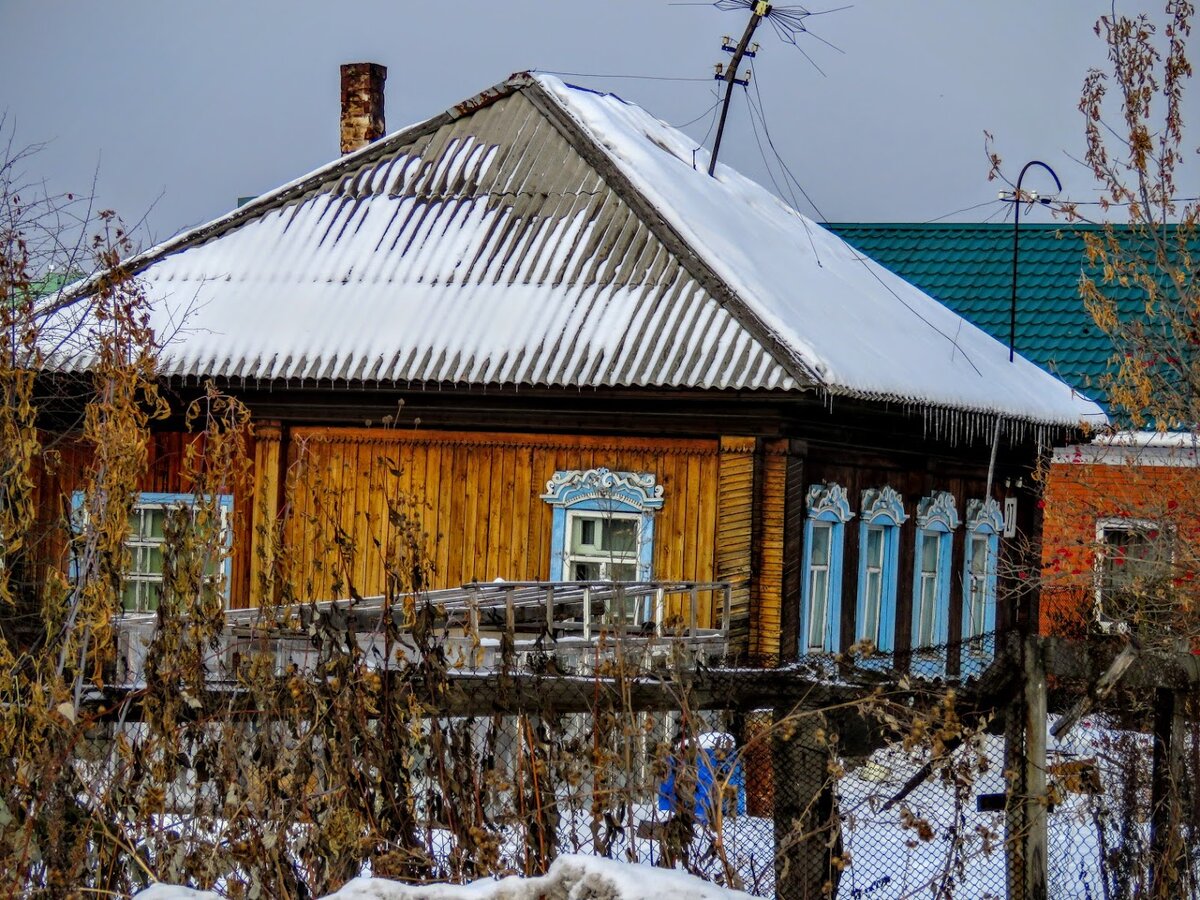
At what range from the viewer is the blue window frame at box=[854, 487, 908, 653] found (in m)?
13.8

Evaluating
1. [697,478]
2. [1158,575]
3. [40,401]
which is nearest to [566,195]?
[697,478]

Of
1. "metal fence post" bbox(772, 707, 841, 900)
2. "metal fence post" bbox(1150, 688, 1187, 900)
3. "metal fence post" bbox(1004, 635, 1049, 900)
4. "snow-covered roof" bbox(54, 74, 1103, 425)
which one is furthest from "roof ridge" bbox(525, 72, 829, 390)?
"metal fence post" bbox(772, 707, 841, 900)

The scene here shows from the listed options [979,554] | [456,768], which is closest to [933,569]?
[979,554]

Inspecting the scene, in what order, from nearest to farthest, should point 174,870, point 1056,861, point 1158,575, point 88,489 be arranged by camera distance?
point 174,870, point 88,489, point 1056,861, point 1158,575

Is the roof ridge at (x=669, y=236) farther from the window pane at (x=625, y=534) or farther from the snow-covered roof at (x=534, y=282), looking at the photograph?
the window pane at (x=625, y=534)

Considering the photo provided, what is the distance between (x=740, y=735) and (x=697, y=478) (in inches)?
261

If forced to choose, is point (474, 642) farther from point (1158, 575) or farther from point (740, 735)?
point (1158, 575)

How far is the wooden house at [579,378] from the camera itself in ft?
39.6

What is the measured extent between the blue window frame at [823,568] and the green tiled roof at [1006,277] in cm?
647

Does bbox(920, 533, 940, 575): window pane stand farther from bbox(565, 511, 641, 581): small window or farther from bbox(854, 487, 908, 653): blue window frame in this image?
bbox(565, 511, 641, 581): small window

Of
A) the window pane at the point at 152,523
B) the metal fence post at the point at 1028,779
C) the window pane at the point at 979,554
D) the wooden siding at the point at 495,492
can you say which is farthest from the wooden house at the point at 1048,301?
the metal fence post at the point at 1028,779

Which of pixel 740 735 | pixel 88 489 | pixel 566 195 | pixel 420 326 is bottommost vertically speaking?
pixel 740 735

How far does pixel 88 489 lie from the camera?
533 cm

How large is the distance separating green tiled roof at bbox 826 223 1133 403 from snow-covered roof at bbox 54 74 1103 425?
3455 mm
